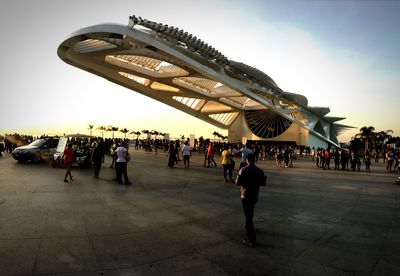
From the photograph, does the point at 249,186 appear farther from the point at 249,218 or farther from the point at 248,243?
the point at 248,243

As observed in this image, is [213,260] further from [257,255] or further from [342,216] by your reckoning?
[342,216]

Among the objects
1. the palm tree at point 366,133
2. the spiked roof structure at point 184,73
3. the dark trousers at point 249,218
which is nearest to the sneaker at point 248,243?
the dark trousers at point 249,218

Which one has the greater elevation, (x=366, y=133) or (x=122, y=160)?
(x=366, y=133)

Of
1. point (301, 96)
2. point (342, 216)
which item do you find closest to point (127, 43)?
point (342, 216)

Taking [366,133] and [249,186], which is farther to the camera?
[366,133]

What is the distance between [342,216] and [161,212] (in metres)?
4.18

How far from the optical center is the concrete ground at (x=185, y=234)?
3.84 meters

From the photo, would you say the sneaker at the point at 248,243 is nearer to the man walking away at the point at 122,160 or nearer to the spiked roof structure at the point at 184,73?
the man walking away at the point at 122,160

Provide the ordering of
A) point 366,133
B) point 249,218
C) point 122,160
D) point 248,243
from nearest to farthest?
1. point 248,243
2. point 249,218
3. point 122,160
4. point 366,133

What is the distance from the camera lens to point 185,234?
16.9ft

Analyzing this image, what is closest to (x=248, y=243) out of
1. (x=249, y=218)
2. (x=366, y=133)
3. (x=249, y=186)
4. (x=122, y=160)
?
(x=249, y=218)

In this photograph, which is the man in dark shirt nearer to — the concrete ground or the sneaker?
the sneaker

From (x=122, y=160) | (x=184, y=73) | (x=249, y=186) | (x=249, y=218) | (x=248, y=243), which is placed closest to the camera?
(x=248, y=243)

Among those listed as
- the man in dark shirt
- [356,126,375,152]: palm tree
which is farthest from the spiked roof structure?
the man in dark shirt
